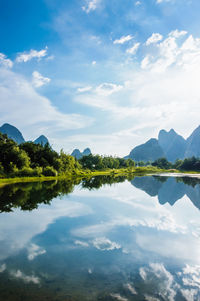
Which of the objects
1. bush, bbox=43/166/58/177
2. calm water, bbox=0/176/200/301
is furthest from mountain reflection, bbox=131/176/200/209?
bush, bbox=43/166/58/177

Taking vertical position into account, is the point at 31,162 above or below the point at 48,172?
above

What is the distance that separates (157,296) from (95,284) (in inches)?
54.2

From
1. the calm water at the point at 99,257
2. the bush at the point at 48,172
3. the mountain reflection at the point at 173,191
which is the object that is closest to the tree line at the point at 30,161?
the bush at the point at 48,172

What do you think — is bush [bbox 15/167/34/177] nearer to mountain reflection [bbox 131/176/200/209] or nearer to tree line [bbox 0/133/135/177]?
tree line [bbox 0/133/135/177]

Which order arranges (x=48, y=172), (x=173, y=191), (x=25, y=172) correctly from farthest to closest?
(x=48, y=172) → (x=25, y=172) → (x=173, y=191)

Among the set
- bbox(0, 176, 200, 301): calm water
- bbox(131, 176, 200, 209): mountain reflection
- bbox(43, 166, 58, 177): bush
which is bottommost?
bbox(131, 176, 200, 209): mountain reflection

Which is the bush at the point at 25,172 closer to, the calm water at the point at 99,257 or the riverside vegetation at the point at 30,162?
the riverside vegetation at the point at 30,162

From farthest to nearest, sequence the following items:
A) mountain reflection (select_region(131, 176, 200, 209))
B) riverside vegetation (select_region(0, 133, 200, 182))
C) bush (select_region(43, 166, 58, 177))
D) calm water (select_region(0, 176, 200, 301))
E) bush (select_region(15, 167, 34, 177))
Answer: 1. bush (select_region(43, 166, 58, 177))
2. bush (select_region(15, 167, 34, 177))
3. riverside vegetation (select_region(0, 133, 200, 182))
4. mountain reflection (select_region(131, 176, 200, 209))
5. calm water (select_region(0, 176, 200, 301))

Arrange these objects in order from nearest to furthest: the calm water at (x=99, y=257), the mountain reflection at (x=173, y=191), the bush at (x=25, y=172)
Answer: the calm water at (x=99, y=257)
the mountain reflection at (x=173, y=191)
the bush at (x=25, y=172)

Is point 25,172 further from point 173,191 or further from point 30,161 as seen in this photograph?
point 173,191

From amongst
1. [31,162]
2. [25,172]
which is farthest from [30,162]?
[25,172]

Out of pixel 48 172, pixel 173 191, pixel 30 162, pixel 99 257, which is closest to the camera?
pixel 99 257

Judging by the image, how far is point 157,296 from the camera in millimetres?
4027

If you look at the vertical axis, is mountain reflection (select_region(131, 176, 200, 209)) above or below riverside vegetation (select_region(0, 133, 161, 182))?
below
